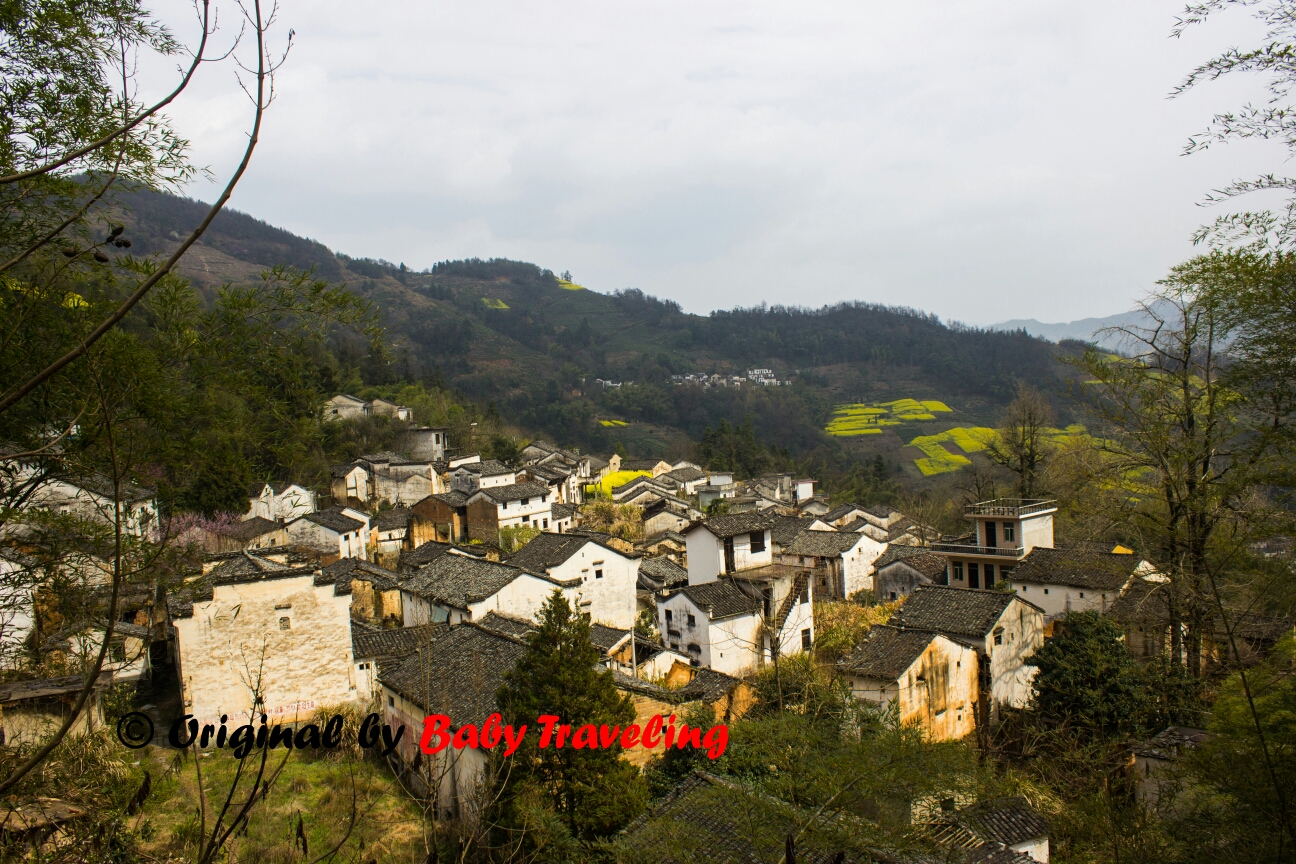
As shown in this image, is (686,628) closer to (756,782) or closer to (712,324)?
(756,782)

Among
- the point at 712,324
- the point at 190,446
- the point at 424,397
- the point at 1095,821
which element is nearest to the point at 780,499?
the point at 424,397

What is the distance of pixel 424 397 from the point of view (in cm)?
4159

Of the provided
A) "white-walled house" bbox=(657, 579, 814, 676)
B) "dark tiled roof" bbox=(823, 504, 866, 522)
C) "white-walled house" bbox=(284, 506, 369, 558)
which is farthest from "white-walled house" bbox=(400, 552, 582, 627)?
"dark tiled roof" bbox=(823, 504, 866, 522)

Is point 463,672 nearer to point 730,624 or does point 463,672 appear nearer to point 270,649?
point 270,649

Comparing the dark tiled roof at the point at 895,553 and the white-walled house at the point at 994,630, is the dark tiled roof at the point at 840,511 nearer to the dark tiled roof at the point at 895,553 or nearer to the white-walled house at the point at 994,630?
the dark tiled roof at the point at 895,553

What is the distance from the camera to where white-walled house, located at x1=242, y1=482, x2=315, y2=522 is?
24.1 m

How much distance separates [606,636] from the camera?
14000mm

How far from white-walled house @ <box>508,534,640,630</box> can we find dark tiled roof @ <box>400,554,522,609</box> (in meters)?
1.02

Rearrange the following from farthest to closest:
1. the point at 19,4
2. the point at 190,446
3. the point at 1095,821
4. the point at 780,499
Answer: the point at 780,499, the point at 1095,821, the point at 190,446, the point at 19,4

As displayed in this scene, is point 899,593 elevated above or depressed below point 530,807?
below

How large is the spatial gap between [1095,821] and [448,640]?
27.8 ft

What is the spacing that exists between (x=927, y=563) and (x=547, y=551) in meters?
10.5

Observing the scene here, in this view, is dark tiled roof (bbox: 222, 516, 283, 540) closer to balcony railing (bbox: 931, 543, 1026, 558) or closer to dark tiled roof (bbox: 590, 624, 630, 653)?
dark tiled roof (bbox: 590, 624, 630, 653)

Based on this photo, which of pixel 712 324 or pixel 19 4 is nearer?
pixel 19 4
